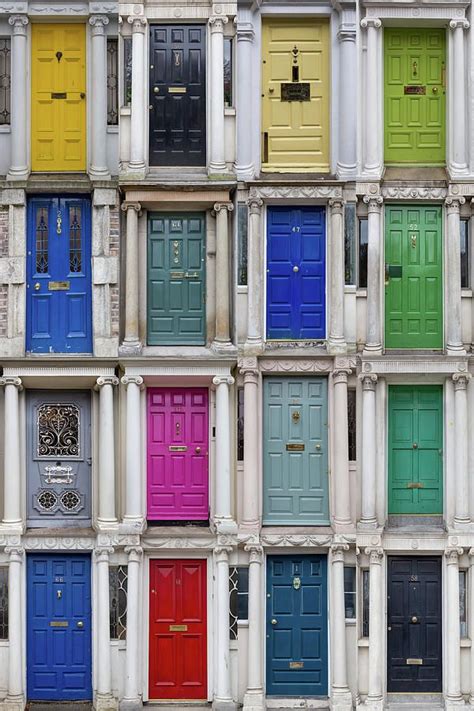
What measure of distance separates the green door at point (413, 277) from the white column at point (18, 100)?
14.7ft

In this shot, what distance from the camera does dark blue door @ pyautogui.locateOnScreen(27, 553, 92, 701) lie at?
11.2 meters

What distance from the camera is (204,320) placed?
11273 millimetres

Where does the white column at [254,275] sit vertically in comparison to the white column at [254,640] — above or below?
above

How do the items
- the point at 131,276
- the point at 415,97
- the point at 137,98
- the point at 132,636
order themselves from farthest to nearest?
the point at 415,97
the point at 137,98
the point at 131,276
the point at 132,636

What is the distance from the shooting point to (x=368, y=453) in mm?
11109

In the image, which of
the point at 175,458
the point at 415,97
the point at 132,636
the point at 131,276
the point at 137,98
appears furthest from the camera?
the point at 415,97

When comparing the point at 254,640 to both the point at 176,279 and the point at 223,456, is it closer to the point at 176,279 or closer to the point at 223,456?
the point at 223,456

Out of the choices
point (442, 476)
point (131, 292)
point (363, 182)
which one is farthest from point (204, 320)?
point (442, 476)

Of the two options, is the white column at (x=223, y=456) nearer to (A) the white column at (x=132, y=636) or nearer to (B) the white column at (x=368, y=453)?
(A) the white column at (x=132, y=636)

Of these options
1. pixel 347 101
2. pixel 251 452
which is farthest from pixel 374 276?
pixel 251 452

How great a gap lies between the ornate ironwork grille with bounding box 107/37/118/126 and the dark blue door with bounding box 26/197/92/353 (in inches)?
42.4

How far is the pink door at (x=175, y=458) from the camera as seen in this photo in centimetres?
→ 1125

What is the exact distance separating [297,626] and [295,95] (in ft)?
21.3

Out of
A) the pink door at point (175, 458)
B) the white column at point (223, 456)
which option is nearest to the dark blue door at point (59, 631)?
the pink door at point (175, 458)
